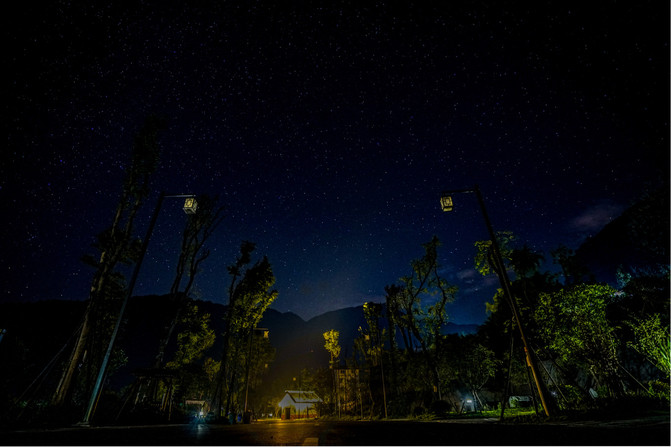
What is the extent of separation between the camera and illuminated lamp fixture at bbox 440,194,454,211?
11438mm

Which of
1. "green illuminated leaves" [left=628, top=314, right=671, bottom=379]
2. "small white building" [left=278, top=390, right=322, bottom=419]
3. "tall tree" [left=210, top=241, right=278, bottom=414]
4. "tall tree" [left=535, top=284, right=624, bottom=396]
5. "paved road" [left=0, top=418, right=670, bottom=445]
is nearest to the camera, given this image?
"paved road" [left=0, top=418, right=670, bottom=445]

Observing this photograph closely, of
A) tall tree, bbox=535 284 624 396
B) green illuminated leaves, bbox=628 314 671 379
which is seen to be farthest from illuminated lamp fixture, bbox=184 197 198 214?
green illuminated leaves, bbox=628 314 671 379

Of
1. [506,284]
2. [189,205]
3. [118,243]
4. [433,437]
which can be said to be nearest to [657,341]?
[506,284]

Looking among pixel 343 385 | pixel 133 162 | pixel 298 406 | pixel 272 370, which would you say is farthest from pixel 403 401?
pixel 272 370

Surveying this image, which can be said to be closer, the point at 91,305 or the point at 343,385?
the point at 91,305

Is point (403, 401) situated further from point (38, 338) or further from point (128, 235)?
point (38, 338)

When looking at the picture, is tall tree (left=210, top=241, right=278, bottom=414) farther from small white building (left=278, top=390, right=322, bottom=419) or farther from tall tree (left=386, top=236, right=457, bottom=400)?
small white building (left=278, top=390, right=322, bottom=419)

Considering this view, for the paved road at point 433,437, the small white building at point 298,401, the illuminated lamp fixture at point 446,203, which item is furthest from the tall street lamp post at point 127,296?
the small white building at point 298,401

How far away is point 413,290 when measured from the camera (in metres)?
28.4

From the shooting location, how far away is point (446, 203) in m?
11.5

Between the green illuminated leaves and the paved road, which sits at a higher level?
the green illuminated leaves

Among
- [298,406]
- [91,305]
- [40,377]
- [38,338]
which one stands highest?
[38,338]

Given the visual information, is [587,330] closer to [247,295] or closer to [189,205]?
[189,205]

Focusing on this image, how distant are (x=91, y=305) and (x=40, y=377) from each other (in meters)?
2.99
